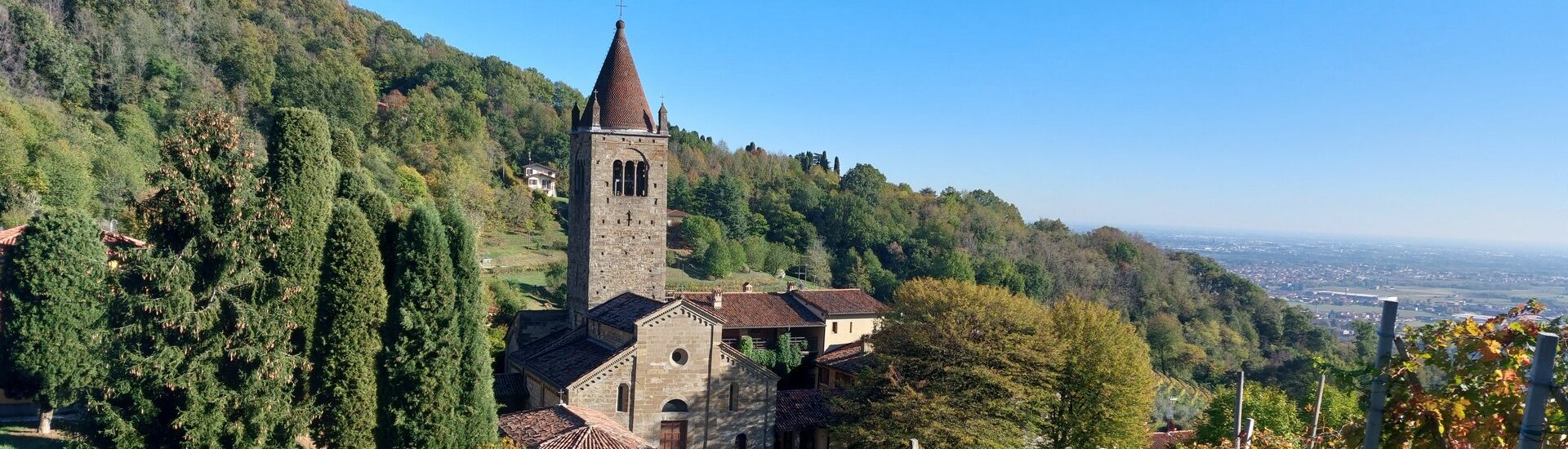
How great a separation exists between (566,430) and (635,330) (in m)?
5.06

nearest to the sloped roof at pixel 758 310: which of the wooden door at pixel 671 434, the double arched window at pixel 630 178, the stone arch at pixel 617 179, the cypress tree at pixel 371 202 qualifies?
the double arched window at pixel 630 178

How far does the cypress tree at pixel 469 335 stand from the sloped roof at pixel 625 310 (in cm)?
686

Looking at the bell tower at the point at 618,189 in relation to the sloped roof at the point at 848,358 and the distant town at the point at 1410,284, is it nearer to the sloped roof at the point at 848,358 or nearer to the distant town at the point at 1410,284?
the sloped roof at the point at 848,358

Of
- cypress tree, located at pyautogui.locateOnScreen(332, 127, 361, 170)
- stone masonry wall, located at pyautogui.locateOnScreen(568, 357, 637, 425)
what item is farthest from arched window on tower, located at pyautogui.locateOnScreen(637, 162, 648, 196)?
cypress tree, located at pyautogui.locateOnScreen(332, 127, 361, 170)

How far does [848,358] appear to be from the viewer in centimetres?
3794

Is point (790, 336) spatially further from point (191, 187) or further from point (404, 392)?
point (191, 187)


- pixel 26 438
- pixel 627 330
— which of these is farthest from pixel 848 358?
pixel 26 438

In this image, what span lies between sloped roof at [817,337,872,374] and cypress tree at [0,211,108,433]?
24.8 metres

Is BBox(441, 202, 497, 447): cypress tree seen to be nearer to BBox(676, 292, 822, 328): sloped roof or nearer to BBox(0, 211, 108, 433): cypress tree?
BBox(0, 211, 108, 433): cypress tree

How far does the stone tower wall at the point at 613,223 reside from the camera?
34656 mm

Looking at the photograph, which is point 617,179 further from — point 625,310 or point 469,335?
point 469,335

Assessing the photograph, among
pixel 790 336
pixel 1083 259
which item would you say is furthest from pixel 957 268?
pixel 790 336

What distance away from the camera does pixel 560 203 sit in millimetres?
79688

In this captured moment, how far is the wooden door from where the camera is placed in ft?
90.9
